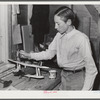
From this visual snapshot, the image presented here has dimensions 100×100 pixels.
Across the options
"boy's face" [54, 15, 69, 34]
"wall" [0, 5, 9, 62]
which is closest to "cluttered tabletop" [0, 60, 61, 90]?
"wall" [0, 5, 9, 62]

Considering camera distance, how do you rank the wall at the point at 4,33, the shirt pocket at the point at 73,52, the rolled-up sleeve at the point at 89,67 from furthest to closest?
the wall at the point at 4,33 → the shirt pocket at the point at 73,52 → the rolled-up sleeve at the point at 89,67

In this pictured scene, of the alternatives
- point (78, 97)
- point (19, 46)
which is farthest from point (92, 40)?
point (78, 97)

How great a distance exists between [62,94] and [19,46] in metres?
0.61

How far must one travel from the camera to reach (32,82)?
4.64ft

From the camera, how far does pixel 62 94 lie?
4.46 feet

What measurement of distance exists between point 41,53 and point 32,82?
0.23 m

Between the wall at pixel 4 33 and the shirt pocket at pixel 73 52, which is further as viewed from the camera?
the wall at pixel 4 33

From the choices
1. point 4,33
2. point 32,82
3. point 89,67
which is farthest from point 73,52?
point 4,33

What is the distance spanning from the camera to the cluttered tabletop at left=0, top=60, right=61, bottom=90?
1338mm

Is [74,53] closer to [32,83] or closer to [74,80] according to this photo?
[74,80]

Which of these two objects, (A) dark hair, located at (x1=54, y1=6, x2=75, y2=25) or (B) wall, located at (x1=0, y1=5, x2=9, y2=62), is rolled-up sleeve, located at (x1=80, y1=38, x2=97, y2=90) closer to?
(A) dark hair, located at (x1=54, y1=6, x2=75, y2=25)

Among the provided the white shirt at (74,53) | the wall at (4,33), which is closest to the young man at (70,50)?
the white shirt at (74,53)

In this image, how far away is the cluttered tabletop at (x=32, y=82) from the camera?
134 centimetres

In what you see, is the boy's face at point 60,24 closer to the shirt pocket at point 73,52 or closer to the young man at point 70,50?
the young man at point 70,50
